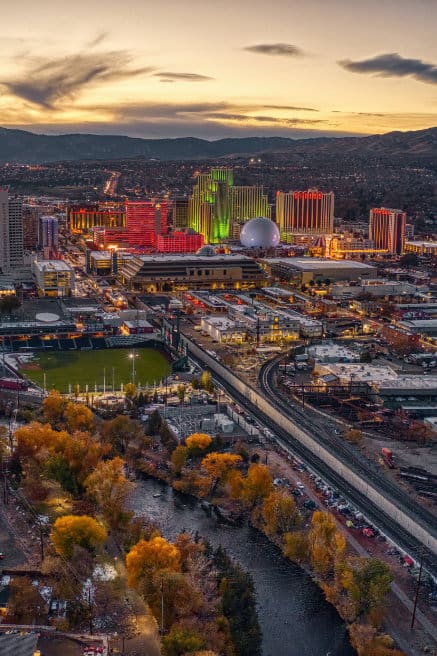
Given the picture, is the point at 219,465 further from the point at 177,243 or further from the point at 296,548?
the point at 177,243

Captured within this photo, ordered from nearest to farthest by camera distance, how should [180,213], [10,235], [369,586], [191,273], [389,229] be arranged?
[369,586]
[191,273]
[10,235]
[389,229]
[180,213]

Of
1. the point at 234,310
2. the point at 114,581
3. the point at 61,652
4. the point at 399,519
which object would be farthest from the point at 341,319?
the point at 61,652

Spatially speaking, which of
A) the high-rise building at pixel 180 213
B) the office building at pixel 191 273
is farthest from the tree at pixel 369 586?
the high-rise building at pixel 180 213

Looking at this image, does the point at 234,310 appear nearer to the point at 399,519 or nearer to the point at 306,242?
the point at 399,519

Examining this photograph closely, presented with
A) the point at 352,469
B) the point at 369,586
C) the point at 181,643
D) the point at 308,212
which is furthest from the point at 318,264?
the point at 181,643

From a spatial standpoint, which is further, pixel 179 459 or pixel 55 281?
pixel 55 281

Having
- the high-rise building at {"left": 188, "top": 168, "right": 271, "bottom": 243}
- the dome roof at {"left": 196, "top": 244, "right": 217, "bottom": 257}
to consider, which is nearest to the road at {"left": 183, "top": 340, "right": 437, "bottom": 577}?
the dome roof at {"left": 196, "top": 244, "right": 217, "bottom": 257}
